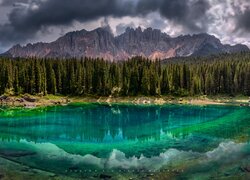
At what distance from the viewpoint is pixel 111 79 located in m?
150

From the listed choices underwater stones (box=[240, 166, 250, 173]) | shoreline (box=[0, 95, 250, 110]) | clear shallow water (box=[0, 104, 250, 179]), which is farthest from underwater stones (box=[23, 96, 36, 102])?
underwater stones (box=[240, 166, 250, 173])

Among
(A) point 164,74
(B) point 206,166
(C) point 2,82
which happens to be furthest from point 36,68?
(B) point 206,166

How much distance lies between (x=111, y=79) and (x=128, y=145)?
98.2 m

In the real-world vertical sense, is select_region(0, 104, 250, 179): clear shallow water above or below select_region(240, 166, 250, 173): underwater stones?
above

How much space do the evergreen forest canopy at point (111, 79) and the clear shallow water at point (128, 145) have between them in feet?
176

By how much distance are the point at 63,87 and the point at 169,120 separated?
72.4 meters

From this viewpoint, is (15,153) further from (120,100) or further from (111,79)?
(111,79)

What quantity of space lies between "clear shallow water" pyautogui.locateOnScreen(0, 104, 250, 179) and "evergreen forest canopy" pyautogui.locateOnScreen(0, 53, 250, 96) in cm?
5360

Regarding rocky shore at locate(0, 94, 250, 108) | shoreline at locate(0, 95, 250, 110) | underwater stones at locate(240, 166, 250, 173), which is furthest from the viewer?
shoreline at locate(0, 95, 250, 110)

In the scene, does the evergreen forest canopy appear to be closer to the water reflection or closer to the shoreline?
the shoreline

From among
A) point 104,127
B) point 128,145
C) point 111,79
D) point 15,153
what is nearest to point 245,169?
point 128,145

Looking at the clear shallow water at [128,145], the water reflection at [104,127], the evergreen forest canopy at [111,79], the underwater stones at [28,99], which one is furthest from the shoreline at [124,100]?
the clear shallow water at [128,145]

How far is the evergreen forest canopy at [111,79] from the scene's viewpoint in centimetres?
13569

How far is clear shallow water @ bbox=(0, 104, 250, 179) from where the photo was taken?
38.9 metres
